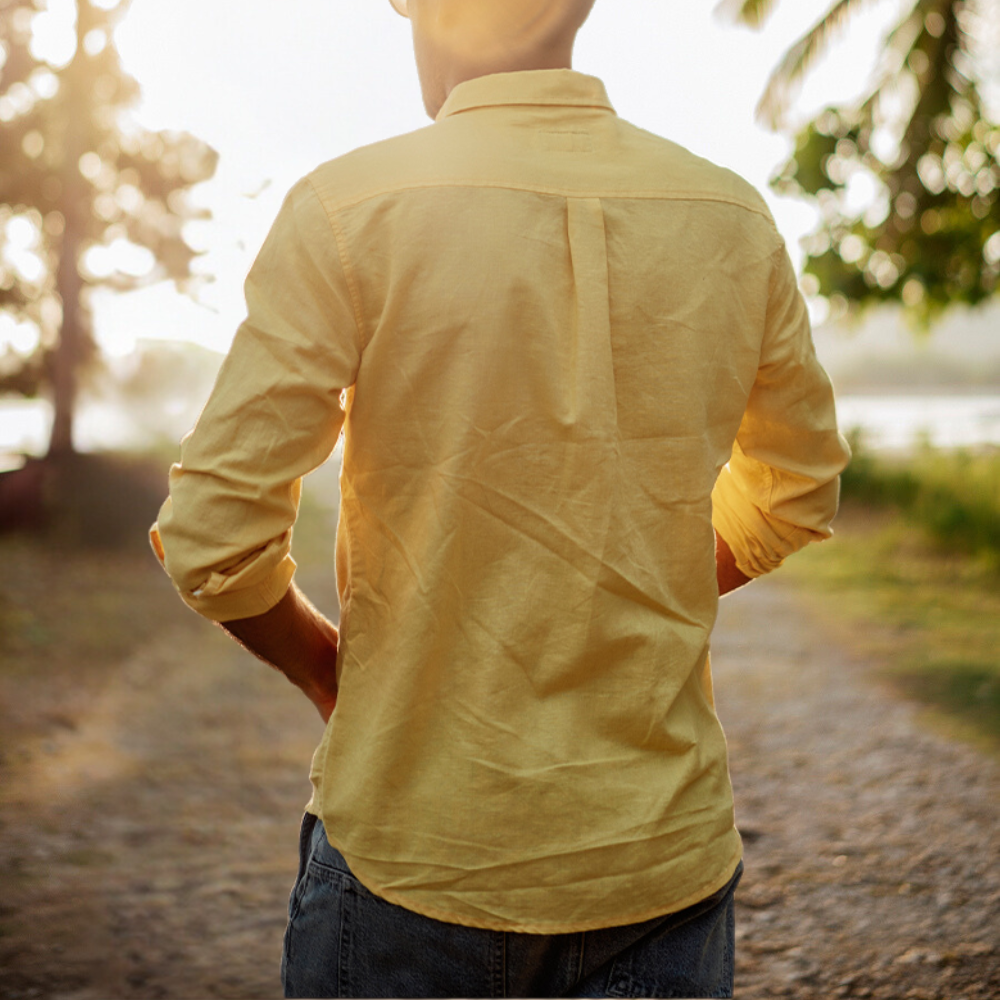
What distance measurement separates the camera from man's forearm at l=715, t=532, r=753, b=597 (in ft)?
5.02

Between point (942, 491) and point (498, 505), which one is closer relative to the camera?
point (498, 505)

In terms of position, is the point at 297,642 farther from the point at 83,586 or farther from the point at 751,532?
the point at 83,586

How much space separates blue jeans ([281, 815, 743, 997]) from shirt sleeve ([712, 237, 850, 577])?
0.49 m

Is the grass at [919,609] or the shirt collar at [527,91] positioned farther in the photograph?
the grass at [919,609]

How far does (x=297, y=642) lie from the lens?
1260 mm

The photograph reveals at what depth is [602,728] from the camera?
43.4 inches

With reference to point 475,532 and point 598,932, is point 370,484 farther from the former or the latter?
point 598,932

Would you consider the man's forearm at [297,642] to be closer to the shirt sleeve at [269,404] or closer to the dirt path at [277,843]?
the shirt sleeve at [269,404]

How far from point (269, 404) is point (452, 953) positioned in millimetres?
592

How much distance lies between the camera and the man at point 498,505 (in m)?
1.04

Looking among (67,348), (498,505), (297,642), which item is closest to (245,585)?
(297,642)

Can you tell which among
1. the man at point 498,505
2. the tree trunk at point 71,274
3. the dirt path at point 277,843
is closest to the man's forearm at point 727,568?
the man at point 498,505

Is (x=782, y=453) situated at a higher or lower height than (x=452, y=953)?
higher

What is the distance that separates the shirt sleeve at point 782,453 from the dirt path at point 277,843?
2146 millimetres
